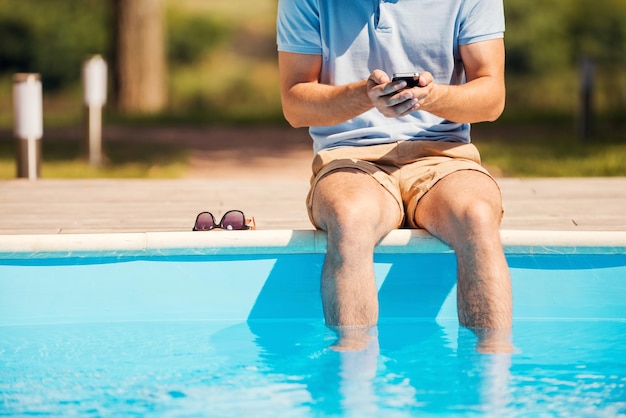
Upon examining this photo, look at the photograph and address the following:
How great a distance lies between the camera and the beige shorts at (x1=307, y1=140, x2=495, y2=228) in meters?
3.77

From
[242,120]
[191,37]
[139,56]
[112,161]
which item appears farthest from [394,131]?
[191,37]

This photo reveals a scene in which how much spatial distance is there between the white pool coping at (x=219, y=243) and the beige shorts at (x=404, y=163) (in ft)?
0.60

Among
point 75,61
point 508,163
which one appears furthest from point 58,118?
point 508,163

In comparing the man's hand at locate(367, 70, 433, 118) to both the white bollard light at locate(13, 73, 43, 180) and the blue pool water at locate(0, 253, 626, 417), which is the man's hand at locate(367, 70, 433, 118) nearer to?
the blue pool water at locate(0, 253, 626, 417)

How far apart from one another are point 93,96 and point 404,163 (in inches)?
217

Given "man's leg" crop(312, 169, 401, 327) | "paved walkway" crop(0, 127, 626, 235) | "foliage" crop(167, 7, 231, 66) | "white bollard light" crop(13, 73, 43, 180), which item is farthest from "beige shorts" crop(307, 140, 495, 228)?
"foliage" crop(167, 7, 231, 66)

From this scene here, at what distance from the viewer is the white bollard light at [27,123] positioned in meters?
6.90

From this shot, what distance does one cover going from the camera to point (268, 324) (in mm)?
4070

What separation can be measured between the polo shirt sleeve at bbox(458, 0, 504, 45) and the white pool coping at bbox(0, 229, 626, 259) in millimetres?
695

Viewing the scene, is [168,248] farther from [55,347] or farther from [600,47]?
[600,47]

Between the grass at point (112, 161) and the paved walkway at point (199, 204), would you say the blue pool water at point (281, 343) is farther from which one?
the grass at point (112, 161)

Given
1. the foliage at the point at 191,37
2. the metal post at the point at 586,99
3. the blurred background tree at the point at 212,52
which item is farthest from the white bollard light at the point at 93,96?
the foliage at the point at 191,37

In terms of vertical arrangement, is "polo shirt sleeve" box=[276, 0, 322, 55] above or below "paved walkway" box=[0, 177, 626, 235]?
above

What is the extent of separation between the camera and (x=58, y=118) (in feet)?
48.4
